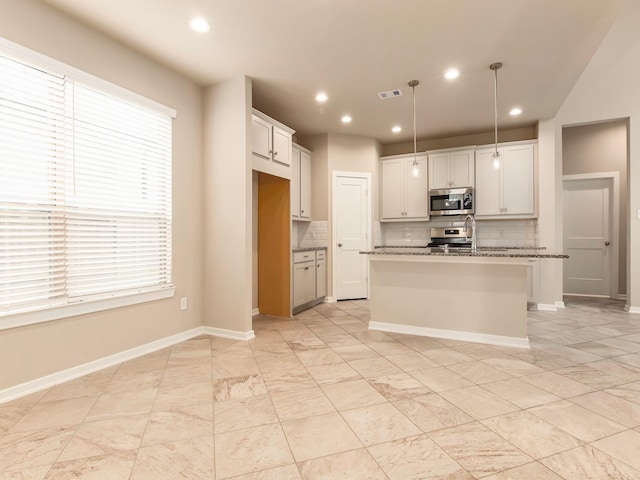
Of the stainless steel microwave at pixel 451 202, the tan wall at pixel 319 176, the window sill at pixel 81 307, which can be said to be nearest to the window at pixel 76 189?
the window sill at pixel 81 307

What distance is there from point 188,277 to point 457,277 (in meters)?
2.88

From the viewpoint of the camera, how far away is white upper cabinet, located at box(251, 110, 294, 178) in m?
3.80

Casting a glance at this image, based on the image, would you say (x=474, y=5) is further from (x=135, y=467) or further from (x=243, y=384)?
(x=135, y=467)

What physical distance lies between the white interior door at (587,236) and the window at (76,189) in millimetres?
6715

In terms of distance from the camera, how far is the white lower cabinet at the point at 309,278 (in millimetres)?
4656

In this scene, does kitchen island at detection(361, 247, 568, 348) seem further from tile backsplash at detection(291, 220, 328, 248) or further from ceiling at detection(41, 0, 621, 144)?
ceiling at detection(41, 0, 621, 144)

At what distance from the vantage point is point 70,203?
2568 millimetres

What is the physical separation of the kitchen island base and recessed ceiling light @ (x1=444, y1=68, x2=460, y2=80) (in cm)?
195

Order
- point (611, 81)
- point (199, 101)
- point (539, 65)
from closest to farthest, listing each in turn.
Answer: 1. point (539, 65)
2. point (199, 101)
3. point (611, 81)

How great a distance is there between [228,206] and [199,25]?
64.2 inches

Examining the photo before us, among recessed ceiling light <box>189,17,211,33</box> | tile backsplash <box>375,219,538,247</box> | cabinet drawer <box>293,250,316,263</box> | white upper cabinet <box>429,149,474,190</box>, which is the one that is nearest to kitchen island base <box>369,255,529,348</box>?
cabinet drawer <box>293,250,316,263</box>

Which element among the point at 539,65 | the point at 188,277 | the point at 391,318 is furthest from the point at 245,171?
the point at 539,65

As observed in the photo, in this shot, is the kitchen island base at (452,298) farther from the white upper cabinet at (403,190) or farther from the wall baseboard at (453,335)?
the white upper cabinet at (403,190)

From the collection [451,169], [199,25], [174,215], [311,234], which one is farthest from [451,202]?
[199,25]
